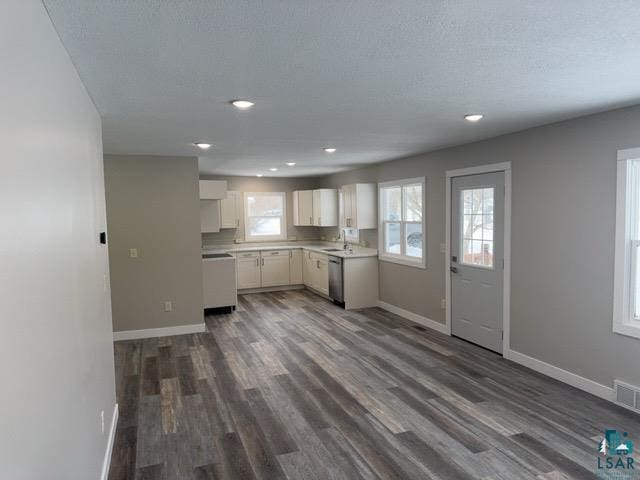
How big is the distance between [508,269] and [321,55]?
3.35m

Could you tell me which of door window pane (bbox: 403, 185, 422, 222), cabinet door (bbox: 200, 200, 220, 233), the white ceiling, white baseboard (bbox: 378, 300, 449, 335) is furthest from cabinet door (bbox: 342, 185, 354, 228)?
the white ceiling

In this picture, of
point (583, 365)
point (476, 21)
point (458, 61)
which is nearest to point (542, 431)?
point (583, 365)

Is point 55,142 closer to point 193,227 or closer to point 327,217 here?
point 193,227

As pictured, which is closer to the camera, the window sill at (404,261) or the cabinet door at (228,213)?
the window sill at (404,261)

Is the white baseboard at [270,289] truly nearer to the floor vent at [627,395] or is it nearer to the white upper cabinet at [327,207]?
the white upper cabinet at [327,207]

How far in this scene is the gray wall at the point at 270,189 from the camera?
902 centimetres

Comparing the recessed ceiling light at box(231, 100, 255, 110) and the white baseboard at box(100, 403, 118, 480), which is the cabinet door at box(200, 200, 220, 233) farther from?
the recessed ceiling light at box(231, 100, 255, 110)

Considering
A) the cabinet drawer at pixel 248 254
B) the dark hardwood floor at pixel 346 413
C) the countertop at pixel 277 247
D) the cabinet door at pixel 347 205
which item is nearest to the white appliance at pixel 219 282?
the dark hardwood floor at pixel 346 413

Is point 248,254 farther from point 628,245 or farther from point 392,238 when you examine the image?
point 628,245

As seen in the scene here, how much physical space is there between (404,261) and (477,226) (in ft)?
5.35

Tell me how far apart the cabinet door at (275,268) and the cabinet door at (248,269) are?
0.12 m

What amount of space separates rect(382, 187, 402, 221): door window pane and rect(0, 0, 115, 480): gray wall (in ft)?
16.1

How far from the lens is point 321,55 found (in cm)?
218

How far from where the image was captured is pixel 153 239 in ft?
18.9
